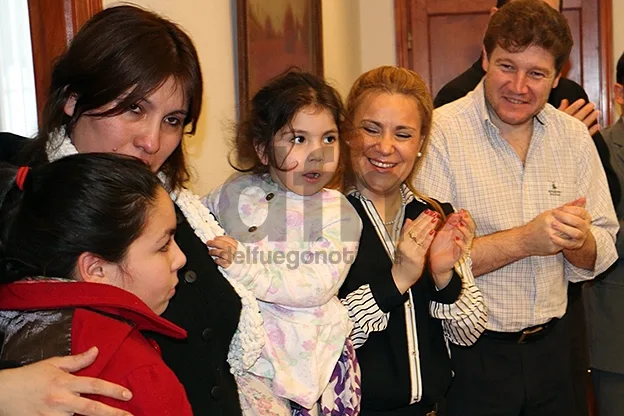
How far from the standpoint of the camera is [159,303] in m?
1.37

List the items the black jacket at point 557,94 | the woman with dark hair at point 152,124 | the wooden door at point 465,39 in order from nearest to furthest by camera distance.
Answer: the woman with dark hair at point 152,124
the black jacket at point 557,94
the wooden door at point 465,39

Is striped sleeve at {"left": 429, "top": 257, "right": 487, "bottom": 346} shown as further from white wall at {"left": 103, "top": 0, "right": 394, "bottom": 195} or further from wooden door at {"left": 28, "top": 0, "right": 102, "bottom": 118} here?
wooden door at {"left": 28, "top": 0, "right": 102, "bottom": 118}

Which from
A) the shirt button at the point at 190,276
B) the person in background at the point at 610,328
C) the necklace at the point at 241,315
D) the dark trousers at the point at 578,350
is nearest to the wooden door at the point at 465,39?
the person in background at the point at 610,328

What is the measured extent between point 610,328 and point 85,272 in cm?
230

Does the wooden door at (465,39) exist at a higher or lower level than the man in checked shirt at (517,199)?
higher

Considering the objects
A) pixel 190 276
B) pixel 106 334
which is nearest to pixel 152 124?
pixel 190 276

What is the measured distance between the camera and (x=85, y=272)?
127 centimetres

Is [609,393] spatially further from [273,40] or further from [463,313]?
[273,40]

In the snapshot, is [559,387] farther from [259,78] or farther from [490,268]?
[259,78]

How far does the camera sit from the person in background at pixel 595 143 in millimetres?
2518

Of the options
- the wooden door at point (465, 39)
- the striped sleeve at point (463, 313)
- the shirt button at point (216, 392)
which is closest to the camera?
the shirt button at point (216, 392)

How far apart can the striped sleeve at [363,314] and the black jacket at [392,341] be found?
2 centimetres

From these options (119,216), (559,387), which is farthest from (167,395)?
(559,387)

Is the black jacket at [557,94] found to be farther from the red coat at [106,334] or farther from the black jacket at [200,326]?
the red coat at [106,334]
